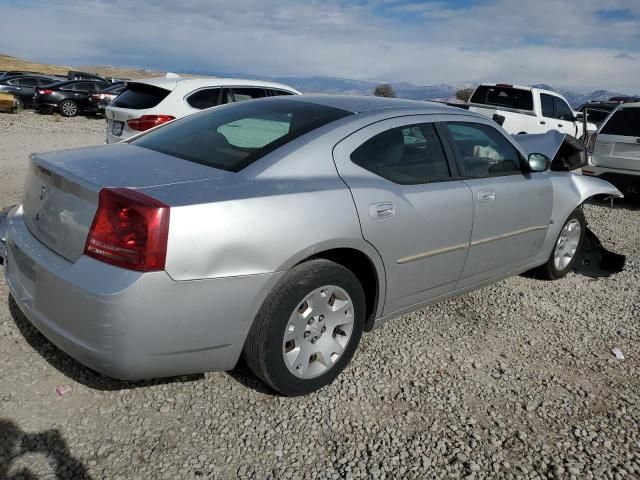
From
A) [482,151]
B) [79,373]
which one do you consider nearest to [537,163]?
[482,151]

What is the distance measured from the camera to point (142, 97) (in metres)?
7.57

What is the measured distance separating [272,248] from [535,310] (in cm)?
277

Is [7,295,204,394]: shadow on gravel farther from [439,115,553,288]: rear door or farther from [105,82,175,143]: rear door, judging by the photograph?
[105,82,175,143]: rear door

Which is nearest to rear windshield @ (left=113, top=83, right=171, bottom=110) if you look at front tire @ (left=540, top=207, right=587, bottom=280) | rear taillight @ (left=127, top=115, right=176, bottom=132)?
rear taillight @ (left=127, top=115, right=176, bottom=132)

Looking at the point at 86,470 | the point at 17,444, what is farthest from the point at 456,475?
the point at 17,444

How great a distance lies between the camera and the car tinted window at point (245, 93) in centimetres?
851

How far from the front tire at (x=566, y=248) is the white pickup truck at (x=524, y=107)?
20.9 ft

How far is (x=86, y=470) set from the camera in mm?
2281

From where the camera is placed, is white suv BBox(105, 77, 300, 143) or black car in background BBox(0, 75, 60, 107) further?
black car in background BBox(0, 75, 60, 107)

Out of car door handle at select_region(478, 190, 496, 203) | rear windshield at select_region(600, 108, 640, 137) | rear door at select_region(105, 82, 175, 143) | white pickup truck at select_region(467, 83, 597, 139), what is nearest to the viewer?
car door handle at select_region(478, 190, 496, 203)

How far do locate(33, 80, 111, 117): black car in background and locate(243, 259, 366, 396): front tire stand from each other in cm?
2067

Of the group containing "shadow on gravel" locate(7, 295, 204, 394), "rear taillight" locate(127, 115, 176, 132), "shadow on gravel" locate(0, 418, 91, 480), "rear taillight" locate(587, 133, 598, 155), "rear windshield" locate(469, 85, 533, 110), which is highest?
"rear windshield" locate(469, 85, 533, 110)

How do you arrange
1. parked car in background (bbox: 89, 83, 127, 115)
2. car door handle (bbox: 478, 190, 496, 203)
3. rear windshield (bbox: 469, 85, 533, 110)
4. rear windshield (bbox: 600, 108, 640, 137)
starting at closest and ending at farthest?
1. car door handle (bbox: 478, 190, 496, 203)
2. rear windshield (bbox: 600, 108, 640, 137)
3. rear windshield (bbox: 469, 85, 533, 110)
4. parked car in background (bbox: 89, 83, 127, 115)

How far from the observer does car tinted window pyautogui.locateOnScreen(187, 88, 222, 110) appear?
7804 millimetres
